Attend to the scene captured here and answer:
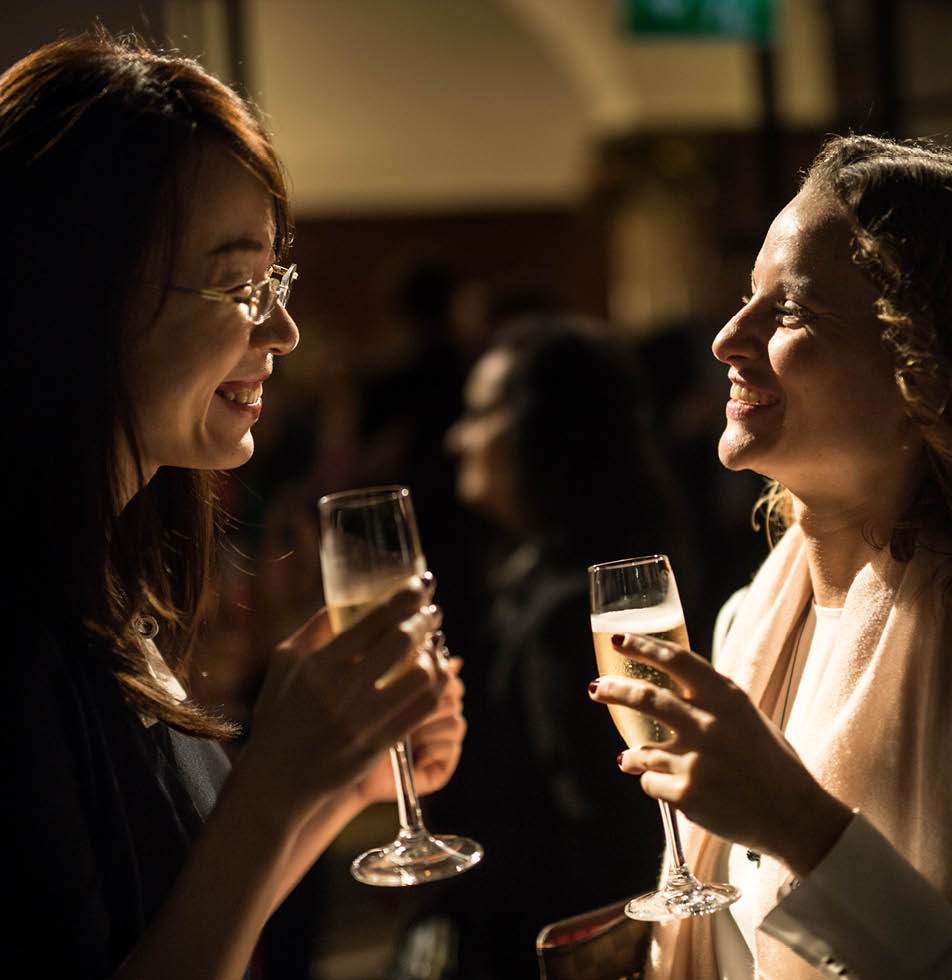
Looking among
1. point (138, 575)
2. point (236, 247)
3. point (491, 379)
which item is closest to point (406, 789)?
point (138, 575)

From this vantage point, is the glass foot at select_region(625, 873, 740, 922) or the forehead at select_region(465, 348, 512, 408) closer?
the glass foot at select_region(625, 873, 740, 922)

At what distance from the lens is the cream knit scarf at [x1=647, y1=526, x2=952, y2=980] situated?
1406 millimetres

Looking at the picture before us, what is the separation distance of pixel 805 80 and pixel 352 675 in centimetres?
973

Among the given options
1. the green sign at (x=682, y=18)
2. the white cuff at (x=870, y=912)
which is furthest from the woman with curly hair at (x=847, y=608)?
the green sign at (x=682, y=18)

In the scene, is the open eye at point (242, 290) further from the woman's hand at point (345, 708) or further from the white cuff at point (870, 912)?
the white cuff at point (870, 912)

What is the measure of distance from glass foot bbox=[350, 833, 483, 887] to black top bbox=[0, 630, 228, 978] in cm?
23

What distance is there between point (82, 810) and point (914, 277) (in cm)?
117

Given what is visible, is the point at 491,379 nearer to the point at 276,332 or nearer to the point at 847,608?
the point at 276,332

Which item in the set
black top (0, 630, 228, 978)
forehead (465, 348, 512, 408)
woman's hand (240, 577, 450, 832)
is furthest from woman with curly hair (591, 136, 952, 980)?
forehead (465, 348, 512, 408)

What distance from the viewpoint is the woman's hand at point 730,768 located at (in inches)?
49.7

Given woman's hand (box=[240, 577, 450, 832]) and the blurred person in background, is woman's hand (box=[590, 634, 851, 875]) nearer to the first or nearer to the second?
woman's hand (box=[240, 577, 450, 832])

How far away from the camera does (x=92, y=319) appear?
146 centimetres

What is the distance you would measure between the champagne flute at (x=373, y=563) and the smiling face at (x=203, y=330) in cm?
24

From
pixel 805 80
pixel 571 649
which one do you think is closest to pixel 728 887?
pixel 571 649
